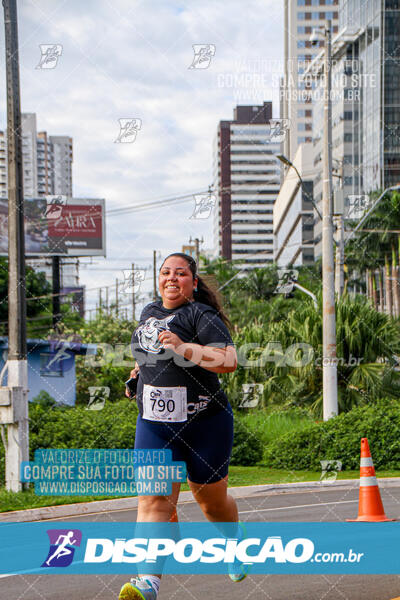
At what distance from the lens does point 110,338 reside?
36000 millimetres

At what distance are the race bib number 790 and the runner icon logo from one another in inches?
95.6

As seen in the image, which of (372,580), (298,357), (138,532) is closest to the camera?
(138,532)

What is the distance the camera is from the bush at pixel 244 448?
14.6 meters

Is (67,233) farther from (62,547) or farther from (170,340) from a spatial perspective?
(170,340)

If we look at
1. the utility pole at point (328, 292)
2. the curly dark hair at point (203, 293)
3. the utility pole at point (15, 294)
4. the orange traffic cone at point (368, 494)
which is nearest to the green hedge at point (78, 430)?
the utility pole at point (15, 294)

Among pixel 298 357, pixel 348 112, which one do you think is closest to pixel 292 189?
pixel 348 112

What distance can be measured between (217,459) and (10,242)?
23.3 ft

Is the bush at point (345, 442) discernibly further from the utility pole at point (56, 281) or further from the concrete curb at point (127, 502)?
the utility pole at point (56, 281)

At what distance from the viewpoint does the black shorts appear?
12.4ft

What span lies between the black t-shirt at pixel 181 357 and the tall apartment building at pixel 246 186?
43.4 m

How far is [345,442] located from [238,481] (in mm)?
2415

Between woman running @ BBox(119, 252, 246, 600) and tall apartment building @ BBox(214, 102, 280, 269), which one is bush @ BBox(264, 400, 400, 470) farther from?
tall apartment building @ BBox(214, 102, 280, 269)

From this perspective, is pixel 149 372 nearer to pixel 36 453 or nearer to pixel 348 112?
pixel 36 453

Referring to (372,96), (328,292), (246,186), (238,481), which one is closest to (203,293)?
(238,481)
